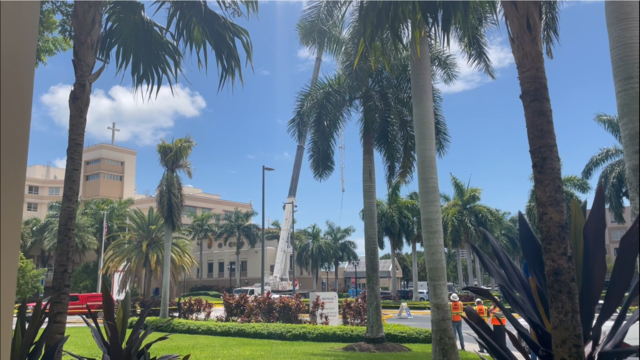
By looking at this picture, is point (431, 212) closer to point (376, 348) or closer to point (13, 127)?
point (376, 348)

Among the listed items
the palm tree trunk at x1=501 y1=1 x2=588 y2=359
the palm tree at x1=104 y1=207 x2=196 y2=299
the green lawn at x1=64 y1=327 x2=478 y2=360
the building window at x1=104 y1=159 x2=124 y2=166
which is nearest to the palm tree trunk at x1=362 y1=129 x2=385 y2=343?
the green lawn at x1=64 y1=327 x2=478 y2=360

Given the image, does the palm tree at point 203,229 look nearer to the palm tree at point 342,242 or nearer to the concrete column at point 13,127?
the palm tree at point 342,242

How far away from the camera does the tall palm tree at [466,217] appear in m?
39.1

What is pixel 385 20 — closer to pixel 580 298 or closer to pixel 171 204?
pixel 580 298

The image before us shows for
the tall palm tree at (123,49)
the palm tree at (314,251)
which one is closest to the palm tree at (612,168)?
the tall palm tree at (123,49)

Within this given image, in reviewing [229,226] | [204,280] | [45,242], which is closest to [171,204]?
[45,242]

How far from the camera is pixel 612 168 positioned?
3061 cm

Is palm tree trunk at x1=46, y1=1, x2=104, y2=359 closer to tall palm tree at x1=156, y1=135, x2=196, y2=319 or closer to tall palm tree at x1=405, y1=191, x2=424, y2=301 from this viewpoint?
tall palm tree at x1=156, y1=135, x2=196, y2=319

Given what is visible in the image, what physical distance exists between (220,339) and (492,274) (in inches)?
570

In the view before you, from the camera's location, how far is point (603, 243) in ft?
12.6

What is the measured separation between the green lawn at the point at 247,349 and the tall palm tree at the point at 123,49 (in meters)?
6.84

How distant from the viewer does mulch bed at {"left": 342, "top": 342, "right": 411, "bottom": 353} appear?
1340 cm

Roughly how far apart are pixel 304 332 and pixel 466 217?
2554 centimetres

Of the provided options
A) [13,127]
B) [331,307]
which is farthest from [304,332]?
[13,127]
